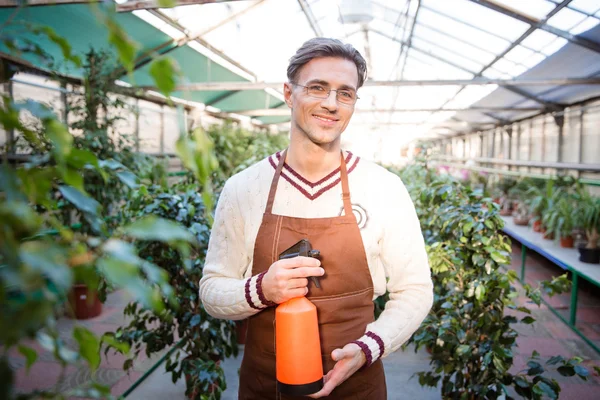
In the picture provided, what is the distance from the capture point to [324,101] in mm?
1373

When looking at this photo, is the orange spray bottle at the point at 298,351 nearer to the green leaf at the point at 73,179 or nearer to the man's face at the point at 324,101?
the man's face at the point at 324,101

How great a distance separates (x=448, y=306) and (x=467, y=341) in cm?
19

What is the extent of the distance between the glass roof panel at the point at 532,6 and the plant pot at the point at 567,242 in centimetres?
274

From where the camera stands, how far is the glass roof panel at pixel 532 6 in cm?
497

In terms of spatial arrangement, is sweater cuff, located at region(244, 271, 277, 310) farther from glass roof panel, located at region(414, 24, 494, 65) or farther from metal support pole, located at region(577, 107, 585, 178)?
metal support pole, located at region(577, 107, 585, 178)

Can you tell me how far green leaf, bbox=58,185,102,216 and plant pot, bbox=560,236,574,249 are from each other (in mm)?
5266

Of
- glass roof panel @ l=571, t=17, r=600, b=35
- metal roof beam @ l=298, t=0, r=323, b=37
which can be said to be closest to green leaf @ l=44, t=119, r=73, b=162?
glass roof panel @ l=571, t=17, r=600, b=35

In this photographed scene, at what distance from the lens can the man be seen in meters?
1.35

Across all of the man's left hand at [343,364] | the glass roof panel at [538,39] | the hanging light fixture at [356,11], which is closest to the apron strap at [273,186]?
the man's left hand at [343,364]

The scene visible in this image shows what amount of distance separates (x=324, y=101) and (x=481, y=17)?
580 cm

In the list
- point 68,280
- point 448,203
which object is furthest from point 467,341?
point 68,280

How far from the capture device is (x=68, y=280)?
13.9 inches

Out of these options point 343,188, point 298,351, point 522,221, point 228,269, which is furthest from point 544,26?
point 298,351

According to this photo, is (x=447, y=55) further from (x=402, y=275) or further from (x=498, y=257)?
(x=402, y=275)
